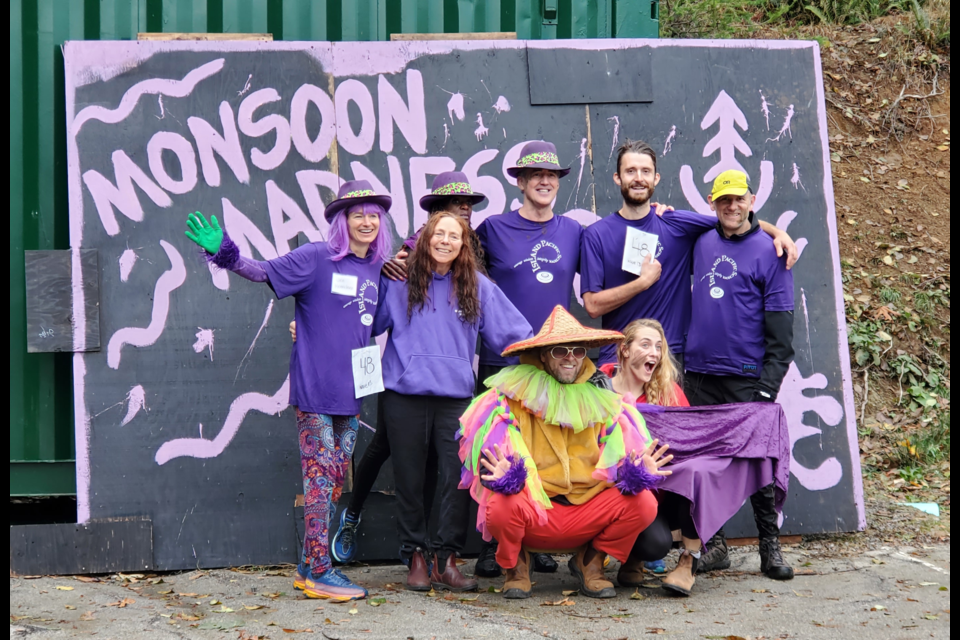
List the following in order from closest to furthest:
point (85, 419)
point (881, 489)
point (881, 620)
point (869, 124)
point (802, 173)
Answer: point (881, 620)
point (85, 419)
point (802, 173)
point (881, 489)
point (869, 124)

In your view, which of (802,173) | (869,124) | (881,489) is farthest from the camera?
(869,124)

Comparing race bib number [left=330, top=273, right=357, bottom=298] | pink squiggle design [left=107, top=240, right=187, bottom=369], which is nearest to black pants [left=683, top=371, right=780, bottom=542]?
race bib number [left=330, top=273, right=357, bottom=298]

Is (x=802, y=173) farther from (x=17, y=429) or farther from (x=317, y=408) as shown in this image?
(x=17, y=429)

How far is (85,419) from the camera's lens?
5410mm

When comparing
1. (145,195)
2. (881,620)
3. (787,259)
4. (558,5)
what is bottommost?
(881,620)

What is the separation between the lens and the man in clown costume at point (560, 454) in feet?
14.2

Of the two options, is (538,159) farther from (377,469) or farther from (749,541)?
(749,541)

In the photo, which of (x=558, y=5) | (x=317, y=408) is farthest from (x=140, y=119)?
(x=558, y=5)

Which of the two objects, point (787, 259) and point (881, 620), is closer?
point (881, 620)

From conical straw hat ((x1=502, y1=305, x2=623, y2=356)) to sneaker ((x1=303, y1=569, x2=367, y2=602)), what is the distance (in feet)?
4.39

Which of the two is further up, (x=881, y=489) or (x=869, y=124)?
(x=869, y=124)

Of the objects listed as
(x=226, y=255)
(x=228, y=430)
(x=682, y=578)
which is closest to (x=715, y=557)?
(x=682, y=578)

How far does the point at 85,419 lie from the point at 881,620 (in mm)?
4196

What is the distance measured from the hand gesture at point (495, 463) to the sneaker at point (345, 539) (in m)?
1.22
